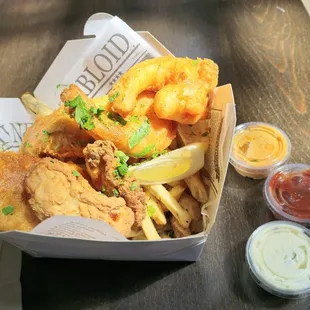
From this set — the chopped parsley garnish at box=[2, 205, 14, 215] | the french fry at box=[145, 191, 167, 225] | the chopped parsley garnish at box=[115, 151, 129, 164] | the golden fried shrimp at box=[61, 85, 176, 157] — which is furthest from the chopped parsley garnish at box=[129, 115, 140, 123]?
the chopped parsley garnish at box=[2, 205, 14, 215]

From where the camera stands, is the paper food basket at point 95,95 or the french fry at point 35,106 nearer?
the paper food basket at point 95,95

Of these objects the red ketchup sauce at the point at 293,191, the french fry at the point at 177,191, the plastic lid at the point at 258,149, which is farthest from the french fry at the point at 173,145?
the red ketchup sauce at the point at 293,191

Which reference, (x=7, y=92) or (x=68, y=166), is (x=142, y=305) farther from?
(x=7, y=92)

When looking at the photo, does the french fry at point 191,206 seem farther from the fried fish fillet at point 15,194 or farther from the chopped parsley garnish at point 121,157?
the fried fish fillet at point 15,194

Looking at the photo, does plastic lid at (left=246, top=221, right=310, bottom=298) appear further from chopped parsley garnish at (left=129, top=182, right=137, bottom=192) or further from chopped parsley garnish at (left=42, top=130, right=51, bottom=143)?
chopped parsley garnish at (left=42, top=130, right=51, bottom=143)

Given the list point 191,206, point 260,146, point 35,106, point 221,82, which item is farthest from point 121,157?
point 221,82

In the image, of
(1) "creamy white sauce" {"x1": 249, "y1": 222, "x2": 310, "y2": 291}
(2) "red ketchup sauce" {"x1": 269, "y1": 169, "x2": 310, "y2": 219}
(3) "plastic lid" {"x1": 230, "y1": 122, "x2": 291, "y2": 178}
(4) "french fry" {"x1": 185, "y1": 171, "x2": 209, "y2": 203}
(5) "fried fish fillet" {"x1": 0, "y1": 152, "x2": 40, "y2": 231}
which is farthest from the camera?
(3) "plastic lid" {"x1": 230, "y1": 122, "x2": 291, "y2": 178}
